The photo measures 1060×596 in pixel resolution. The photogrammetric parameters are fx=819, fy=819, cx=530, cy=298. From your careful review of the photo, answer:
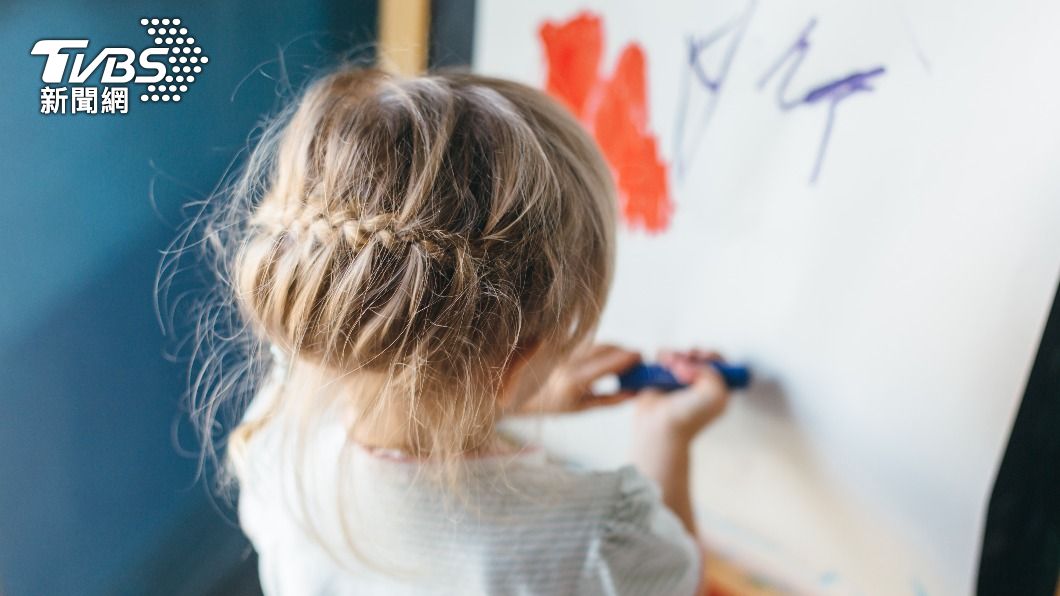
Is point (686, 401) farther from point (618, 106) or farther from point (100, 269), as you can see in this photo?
point (100, 269)

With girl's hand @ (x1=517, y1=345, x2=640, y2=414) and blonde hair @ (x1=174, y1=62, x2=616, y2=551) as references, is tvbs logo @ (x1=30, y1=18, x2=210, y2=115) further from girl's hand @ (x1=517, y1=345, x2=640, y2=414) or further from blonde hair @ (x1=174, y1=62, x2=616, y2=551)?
girl's hand @ (x1=517, y1=345, x2=640, y2=414)

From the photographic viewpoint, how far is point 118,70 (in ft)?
2.14

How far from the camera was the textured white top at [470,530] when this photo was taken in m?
0.56

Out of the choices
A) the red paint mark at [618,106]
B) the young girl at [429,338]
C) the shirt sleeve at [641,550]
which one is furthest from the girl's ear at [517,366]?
the red paint mark at [618,106]

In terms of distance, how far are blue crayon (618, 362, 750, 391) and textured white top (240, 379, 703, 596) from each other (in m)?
0.14

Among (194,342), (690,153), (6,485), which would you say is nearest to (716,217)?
(690,153)

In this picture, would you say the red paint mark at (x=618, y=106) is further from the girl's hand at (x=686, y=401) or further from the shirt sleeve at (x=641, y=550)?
the shirt sleeve at (x=641, y=550)

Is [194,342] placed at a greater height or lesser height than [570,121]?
lesser

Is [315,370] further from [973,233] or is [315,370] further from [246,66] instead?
[973,233]

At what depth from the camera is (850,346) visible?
629 mm

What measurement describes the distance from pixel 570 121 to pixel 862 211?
22 cm

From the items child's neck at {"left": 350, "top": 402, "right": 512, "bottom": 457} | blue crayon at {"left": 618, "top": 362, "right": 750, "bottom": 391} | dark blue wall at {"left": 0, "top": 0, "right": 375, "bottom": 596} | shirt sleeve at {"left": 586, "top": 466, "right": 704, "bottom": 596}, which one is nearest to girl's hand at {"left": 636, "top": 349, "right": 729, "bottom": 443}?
blue crayon at {"left": 618, "top": 362, "right": 750, "bottom": 391}

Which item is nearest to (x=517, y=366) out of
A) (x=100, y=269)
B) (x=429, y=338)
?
(x=429, y=338)

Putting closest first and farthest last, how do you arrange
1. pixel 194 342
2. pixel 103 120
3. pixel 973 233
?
pixel 973 233 → pixel 103 120 → pixel 194 342
